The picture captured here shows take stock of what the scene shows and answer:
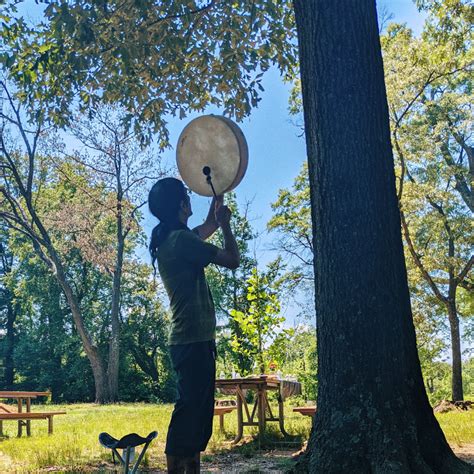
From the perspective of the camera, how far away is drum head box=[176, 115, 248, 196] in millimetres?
3770

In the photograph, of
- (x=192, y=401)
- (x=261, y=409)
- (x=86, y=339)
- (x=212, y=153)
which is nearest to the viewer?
(x=192, y=401)

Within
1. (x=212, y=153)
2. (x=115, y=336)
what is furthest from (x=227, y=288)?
(x=212, y=153)

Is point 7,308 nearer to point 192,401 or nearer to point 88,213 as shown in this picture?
point 88,213

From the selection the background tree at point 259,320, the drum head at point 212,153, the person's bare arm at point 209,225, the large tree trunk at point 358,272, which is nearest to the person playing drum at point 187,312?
the person's bare arm at point 209,225

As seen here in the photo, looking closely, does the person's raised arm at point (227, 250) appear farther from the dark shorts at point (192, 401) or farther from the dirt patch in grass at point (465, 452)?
the dirt patch in grass at point (465, 452)

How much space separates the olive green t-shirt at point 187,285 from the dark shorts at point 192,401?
7 centimetres

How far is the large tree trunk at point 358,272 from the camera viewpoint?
3.09 m

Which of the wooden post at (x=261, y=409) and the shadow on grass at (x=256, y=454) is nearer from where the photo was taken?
the shadow on grass at (x=256, y=454)

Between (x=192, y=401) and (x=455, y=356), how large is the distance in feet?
54.5

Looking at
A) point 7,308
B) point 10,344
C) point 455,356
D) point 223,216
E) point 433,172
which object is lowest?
point 455,356

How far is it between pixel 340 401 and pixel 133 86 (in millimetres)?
4847

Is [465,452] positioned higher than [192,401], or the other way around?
[192,401]

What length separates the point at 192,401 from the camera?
10.1 ft

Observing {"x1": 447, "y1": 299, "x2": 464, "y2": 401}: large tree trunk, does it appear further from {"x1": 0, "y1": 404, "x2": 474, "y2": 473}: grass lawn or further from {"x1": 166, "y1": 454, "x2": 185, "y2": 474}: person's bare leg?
{"x1": 166, "y1": 454, "x2": 185, "y2": 474}: person's bare leg
